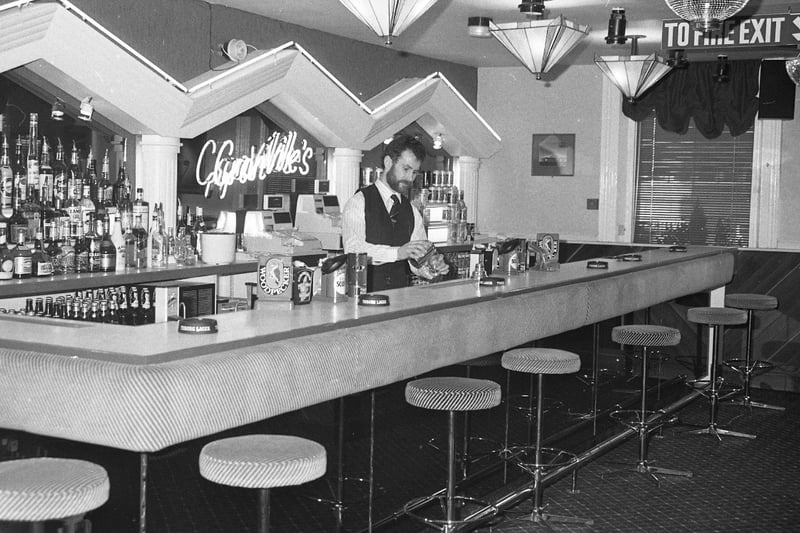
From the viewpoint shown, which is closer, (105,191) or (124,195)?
(105,191)

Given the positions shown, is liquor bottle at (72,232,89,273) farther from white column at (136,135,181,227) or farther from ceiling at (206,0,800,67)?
ceiling at (206,0,800,67)

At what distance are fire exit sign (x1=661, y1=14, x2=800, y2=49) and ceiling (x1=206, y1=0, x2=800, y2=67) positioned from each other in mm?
384

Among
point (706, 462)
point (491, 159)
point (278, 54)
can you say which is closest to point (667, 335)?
point (706, 462)

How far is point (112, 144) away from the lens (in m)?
6.06

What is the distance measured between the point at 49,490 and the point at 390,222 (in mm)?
3360

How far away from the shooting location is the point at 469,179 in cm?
A: 976

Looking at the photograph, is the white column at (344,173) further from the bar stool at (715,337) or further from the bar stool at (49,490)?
the bar stool at (49,490)

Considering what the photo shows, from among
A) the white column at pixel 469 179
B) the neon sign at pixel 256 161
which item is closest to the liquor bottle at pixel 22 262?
the neon sign at pixel 256 161

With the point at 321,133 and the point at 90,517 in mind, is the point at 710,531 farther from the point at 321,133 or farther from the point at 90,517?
the point at 321,133

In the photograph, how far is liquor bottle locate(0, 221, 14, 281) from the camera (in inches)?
180

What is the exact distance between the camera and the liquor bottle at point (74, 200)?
513 cm

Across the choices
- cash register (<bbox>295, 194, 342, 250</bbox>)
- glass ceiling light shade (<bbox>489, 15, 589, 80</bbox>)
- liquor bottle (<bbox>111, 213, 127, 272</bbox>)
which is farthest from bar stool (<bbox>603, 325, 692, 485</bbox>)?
liquor bottle (<bbox>111, 213, 127, 272</bbox>)

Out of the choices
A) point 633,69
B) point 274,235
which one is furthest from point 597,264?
point 274,235

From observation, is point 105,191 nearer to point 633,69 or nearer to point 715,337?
point 633,69
